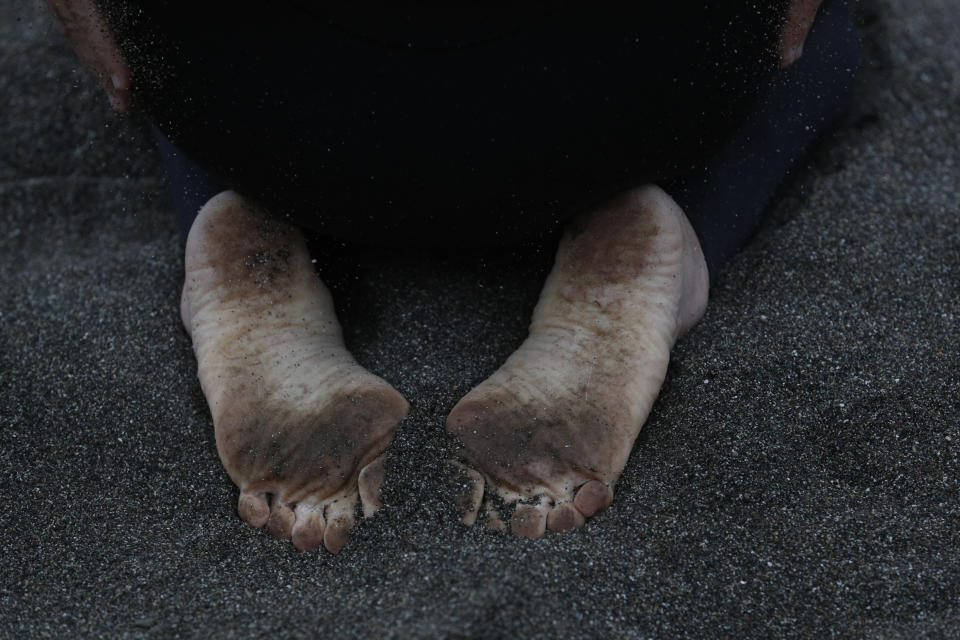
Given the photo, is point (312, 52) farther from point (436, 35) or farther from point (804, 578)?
point (804, 578)

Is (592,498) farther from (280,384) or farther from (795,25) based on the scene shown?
(795,25)

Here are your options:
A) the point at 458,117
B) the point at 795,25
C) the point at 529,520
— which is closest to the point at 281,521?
the point at 529,520

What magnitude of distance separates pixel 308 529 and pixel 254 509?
0.23ft

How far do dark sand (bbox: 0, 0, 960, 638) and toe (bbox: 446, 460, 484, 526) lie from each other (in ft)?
0.06

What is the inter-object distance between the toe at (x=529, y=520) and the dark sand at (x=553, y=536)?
2cm

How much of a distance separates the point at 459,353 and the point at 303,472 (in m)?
0.28

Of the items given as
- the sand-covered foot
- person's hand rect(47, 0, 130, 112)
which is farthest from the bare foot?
person's hand rect(47, 0, 130, 112)

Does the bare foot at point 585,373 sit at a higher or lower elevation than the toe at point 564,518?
higher

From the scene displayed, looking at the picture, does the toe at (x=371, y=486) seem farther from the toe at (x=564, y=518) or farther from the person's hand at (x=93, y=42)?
the person's hand at (x=93, y=42)

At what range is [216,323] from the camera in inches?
42.0

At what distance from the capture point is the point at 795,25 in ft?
3.02

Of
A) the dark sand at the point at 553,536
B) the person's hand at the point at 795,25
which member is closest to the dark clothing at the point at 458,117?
the person's hand at the point at 795,25

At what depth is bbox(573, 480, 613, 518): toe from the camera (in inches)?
36.5

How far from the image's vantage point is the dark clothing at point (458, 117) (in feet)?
2.68
